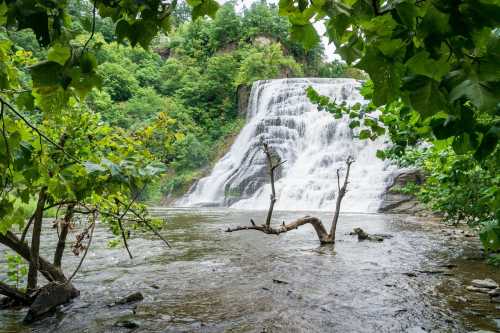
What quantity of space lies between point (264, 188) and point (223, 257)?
17254mm

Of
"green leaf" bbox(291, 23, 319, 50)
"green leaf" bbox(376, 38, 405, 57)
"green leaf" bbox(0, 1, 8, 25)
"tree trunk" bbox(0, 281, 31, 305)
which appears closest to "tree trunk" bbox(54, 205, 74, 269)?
"tree trunk" bbox(0, 281, 31, 305)

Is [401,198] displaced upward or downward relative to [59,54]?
downward

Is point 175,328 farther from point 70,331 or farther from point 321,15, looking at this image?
point 321,15

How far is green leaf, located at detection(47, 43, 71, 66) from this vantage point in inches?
46.4

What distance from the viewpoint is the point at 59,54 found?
3.88 feet

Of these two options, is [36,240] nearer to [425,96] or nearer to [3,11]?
[3,11]

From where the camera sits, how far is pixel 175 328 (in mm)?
4055

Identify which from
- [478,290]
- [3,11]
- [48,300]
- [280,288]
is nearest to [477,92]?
[3,11]

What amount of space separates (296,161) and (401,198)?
26.8 feet

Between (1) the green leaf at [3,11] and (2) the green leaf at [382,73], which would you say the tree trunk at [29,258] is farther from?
(2) the green leaf at [382,73]

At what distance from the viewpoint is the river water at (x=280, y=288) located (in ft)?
13.7

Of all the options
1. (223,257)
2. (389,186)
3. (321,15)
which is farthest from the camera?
(389,186)

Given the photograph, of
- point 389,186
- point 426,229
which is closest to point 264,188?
point 389,186

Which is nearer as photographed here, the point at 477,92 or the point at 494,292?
the point at 477,92
